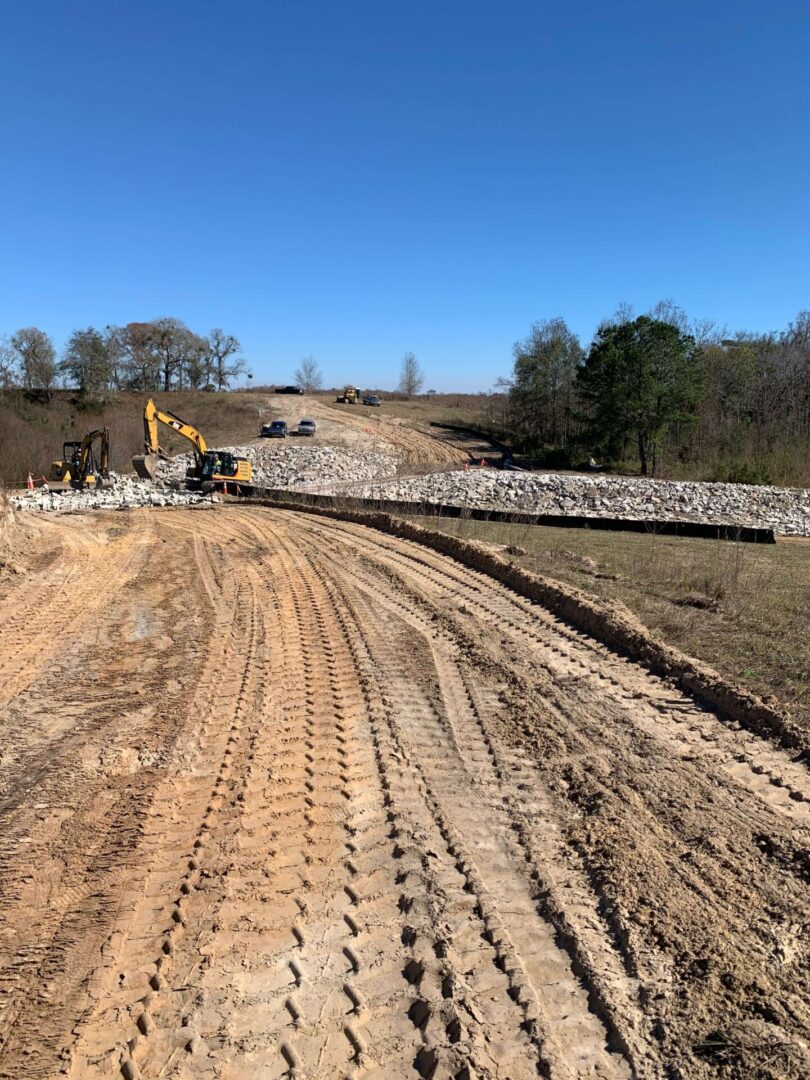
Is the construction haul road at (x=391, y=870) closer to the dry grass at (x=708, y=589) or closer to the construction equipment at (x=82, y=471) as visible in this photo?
the dry grass at (x=708, y=589)

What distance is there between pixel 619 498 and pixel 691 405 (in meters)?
14.7

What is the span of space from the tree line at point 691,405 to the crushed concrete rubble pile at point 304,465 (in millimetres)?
12009

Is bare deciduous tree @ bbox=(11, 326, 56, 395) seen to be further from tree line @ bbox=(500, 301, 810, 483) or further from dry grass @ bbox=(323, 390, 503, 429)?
tree line @ bbox=(500, 301, 810, 483)

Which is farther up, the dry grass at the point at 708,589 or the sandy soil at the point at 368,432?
the sandy soil at the point at 368,432

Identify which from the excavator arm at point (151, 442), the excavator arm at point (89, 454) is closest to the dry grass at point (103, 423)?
the excavator arm at point (151, 442)

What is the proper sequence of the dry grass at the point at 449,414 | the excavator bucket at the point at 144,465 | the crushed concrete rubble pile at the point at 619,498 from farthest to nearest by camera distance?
the dry grass at the point at 449,414, the excavator bucket at the point at 144,465, the crushed concrete rubble pile at the point at 619,498

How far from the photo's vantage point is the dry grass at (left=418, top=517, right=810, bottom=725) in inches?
278

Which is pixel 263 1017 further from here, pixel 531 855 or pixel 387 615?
pixel 387 615

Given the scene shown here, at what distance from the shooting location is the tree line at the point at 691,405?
116ft

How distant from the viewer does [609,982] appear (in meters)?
3.28

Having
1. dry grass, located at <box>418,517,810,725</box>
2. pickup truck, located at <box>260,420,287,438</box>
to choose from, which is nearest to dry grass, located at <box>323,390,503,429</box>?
pickup truck, located at <box>260,420,287,438</box>

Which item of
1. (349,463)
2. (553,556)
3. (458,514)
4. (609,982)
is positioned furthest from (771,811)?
(349,463)

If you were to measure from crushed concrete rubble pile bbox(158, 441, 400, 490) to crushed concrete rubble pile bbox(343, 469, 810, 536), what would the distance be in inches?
312

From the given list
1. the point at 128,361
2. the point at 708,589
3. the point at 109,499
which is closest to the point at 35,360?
the point at 128,361
